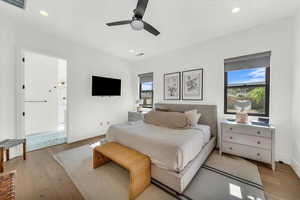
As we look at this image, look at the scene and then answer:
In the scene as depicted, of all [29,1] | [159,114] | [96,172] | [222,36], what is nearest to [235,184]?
[159,114]

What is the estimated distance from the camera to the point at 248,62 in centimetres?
267

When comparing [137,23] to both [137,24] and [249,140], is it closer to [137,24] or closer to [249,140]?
[137,24]

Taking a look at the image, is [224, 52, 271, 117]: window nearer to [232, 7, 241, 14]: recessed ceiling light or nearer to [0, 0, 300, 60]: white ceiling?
[0, 0, 300, 60]: white ceiling

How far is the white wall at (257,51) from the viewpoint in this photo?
2.30 meters

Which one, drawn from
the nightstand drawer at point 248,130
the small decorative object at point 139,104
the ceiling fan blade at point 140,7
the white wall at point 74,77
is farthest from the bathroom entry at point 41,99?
the nightstand drawer at point 248,130

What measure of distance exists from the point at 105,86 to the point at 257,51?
13.8 ft

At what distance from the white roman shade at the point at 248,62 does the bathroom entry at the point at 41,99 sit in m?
4.91

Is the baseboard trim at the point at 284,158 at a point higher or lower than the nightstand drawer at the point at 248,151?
lower

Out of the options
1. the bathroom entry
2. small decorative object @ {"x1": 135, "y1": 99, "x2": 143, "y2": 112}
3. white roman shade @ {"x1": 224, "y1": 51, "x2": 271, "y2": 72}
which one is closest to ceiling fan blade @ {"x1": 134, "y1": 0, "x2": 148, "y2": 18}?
white roman shade @ {"x1": 224, "y1": 51, "x2": 271, "y2": 72}

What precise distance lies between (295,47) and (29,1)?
183 inches

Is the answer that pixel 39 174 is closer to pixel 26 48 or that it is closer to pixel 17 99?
pixel 17 99

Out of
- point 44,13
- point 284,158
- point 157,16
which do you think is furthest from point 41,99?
point 284,158

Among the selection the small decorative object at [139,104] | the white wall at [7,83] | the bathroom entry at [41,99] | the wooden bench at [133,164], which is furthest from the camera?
the small decorative object at [139,104]

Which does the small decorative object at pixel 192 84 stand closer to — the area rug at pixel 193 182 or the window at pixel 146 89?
the window at pixel 146 89
